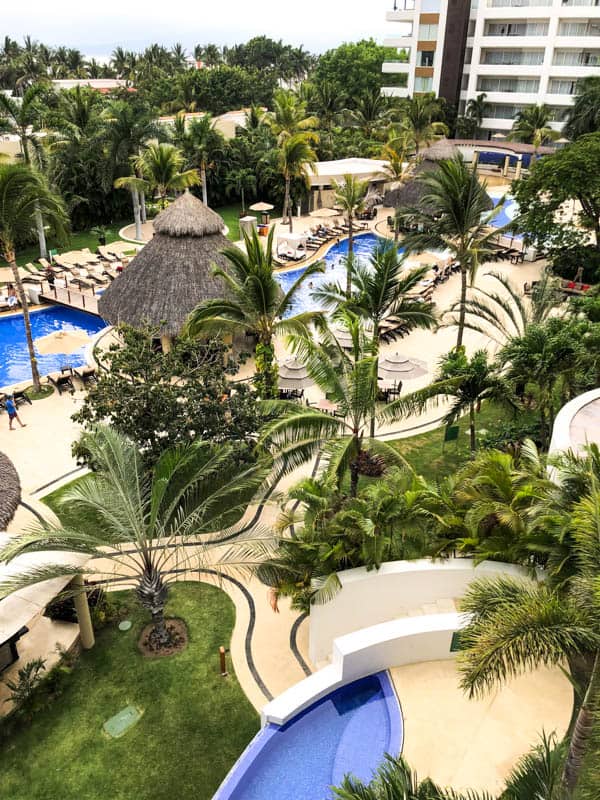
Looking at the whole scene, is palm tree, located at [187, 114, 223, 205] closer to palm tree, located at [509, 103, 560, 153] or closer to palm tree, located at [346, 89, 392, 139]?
palm tree, located at [346, 89, 392, 139]

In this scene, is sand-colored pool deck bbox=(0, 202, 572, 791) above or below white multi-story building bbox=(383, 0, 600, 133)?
below

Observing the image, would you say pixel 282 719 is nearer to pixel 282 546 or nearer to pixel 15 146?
pixel 282 546

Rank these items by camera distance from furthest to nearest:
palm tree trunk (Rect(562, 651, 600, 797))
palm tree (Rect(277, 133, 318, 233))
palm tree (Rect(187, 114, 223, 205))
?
palm tree (Rect(187, 114, 223, 205)), palm tree (Rect(277, 133, 318, 233)), palm tree trunk (Rect(562, 651, 600, 797))

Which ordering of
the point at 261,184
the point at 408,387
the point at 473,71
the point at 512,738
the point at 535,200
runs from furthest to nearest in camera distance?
1. the point at 473,71
2. the point at 261,184
3. the point at 535,200
4. the point at 408,387
5. the point at 512,738

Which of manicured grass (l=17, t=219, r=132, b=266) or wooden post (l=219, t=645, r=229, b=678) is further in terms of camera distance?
manicured grass (l=17, t=219, r=132, b=266)

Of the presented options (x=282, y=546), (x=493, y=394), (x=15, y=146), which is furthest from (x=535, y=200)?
(x=15, y=146)

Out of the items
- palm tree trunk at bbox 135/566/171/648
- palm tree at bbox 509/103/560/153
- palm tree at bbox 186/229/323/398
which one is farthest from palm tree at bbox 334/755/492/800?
palm tree at bbox 509/103/560/153
